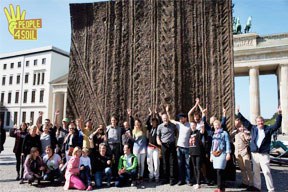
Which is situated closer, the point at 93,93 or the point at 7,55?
the point at 93,93

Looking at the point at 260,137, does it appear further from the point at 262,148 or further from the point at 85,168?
the point at 85,168

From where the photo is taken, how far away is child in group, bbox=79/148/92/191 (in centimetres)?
651

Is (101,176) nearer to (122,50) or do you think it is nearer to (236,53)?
(122,50)

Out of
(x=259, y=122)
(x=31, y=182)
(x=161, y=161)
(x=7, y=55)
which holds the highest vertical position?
(x=7, y=55)

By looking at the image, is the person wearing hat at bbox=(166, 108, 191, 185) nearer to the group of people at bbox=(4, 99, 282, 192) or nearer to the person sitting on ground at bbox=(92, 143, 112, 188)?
the group of people at bbox=(4, 99, 282, 192)

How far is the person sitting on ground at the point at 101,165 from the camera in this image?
676cm

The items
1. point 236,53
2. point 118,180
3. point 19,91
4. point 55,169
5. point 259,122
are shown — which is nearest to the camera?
point 259,122

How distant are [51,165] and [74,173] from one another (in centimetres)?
102

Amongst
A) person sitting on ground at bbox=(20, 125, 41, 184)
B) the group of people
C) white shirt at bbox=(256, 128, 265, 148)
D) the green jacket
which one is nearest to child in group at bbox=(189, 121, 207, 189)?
the group of people

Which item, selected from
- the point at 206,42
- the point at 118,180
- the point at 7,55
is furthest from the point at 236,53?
the point at 7,55

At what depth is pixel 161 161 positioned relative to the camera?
7215 millimetres

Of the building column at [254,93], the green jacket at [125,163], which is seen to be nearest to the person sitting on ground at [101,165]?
the green jacket at [125,163]

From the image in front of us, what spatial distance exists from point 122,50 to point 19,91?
5432cm

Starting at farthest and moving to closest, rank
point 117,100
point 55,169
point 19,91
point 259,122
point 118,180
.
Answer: point 19,91 → point 117,100 → point 55,169 → point 118,180 → point 259,122
